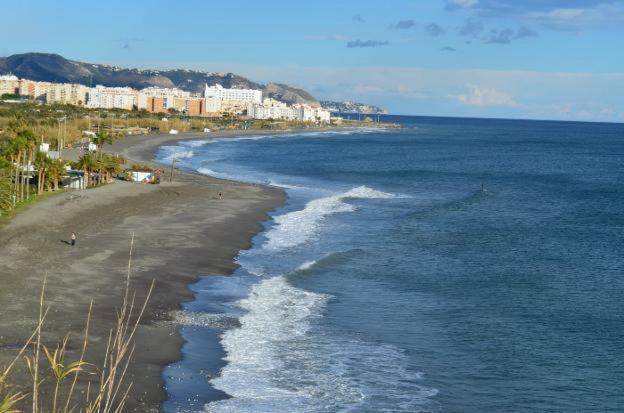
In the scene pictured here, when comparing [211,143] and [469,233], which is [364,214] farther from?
[211,143]

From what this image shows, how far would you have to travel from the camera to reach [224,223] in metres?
44.2

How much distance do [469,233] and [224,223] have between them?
13232 mm

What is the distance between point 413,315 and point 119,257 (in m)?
12.1

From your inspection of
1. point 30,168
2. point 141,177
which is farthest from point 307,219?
point 141,177

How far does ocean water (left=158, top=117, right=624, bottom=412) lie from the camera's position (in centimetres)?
1898

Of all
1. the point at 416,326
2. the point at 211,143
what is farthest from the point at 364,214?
the point at 211,143

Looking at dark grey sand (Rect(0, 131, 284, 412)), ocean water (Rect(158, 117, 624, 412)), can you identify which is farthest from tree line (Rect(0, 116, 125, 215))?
ocean water (Rect(158, 117, 624, 412))

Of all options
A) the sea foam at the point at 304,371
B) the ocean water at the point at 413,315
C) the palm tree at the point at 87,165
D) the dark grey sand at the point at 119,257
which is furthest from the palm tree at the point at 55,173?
the sea foam at the point at 304,371

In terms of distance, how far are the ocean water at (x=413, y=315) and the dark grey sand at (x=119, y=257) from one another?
2.80 ft

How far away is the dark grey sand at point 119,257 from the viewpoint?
20797 mm

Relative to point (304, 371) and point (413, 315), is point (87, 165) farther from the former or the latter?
point (304, 371)

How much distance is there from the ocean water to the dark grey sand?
33.5 inches

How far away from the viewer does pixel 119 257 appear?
3209cm

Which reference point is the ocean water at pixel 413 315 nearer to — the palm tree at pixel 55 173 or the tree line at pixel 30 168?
the tree line at pixel 30 168
